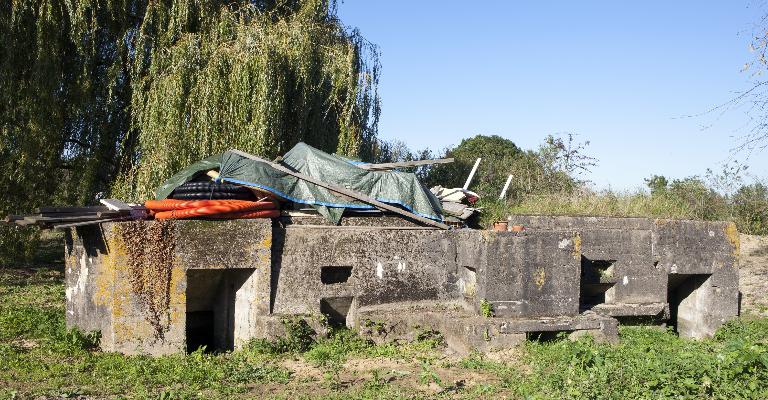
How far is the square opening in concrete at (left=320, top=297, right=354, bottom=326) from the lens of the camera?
10.5 metres

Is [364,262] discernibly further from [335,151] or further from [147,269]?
[335,151]

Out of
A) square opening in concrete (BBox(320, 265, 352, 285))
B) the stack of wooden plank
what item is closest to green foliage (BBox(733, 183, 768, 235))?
square opening in concrete (BBox(320, 265, 352, 285))

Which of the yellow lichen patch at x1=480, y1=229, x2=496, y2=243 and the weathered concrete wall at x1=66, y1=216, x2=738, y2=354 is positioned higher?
the yellow lichen patch at x1=480, y1=229, x2=496, y2=243

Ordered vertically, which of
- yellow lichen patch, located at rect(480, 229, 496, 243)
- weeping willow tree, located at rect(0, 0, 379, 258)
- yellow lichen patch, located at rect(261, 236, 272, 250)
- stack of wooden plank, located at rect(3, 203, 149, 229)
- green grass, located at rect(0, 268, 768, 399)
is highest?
weeping willow tree, located at rect(0, 0, 379, 258)

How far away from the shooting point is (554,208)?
40.5 ft

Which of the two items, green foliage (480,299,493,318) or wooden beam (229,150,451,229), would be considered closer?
green foliage (480,299,493,318)

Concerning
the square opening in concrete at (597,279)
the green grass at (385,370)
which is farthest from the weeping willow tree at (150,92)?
the square opening in concrete at (597,279)

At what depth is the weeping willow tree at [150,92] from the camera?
44.2ft

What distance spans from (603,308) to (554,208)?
2.13 meters

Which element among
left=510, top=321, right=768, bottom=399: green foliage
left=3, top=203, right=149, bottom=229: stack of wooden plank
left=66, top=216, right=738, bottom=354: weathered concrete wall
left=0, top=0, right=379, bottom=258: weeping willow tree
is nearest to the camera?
left=510, top=321, right=768, bottom=399: green foliage

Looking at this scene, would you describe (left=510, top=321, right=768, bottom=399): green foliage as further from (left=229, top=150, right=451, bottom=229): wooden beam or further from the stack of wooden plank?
the stack of wooden plank

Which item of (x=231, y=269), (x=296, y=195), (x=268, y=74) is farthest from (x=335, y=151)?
(x=231, y=269)

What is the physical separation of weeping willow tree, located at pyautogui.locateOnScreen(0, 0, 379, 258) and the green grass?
449 cm

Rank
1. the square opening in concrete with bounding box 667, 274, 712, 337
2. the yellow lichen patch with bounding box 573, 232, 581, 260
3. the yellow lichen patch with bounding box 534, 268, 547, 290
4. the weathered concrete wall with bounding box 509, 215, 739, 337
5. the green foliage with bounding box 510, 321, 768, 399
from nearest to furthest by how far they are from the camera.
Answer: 1. the green foliage with bounding box 510, 321, 768, 399
2. the yellow lichen patch with bounding box 534, 268, 547, 290
3. the yellow lichen patch with bounding box 573, 232, 581, 260
4. the weathered concrete wall with bounding box 509, 215, 739, 337
5. the square opening in concrete with bounding box 667, 274, 712, 337
